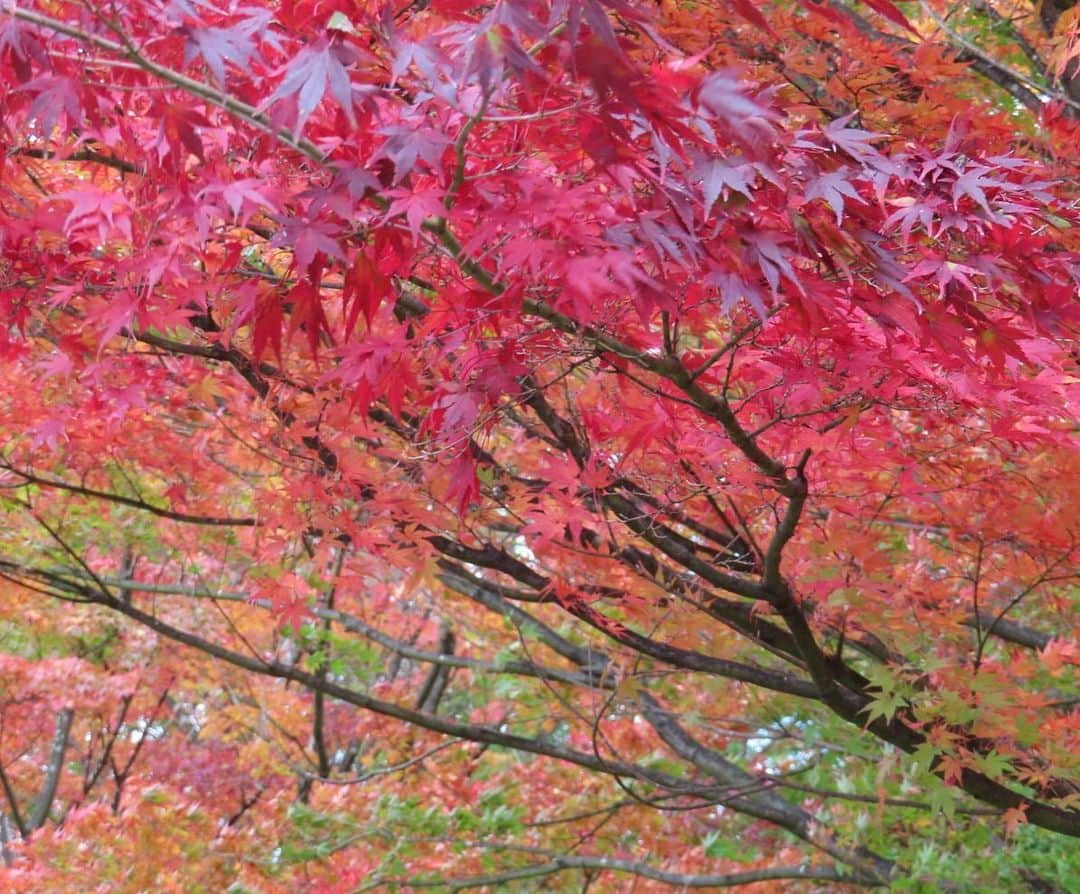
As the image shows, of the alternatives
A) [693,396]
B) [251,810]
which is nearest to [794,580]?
[693,396]

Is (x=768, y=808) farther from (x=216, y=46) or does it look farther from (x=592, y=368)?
(x=216, y=46)

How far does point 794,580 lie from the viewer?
366 centimetres

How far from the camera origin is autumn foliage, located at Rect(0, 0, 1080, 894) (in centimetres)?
180

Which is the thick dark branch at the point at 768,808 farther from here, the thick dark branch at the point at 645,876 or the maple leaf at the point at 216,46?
the maple leaf at the point at 216,46

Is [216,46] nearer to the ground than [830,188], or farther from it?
nearer to the ground

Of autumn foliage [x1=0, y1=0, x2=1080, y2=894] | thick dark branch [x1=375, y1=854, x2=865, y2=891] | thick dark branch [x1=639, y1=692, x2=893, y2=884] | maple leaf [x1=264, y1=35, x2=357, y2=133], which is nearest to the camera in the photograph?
maple leaf [x1=264, y1=35, x2=357, y2=133]

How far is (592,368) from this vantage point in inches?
103

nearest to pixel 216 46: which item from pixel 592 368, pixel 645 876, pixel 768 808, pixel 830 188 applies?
pixel 830 188

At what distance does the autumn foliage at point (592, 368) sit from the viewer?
1802mm

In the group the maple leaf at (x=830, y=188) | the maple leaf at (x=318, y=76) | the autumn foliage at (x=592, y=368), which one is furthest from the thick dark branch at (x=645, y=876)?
the maple leaf at (x=318, y=76)

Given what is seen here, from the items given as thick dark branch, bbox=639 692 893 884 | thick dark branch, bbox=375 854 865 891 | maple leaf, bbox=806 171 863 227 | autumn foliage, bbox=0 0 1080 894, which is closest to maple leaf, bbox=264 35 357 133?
autumn foliage, bbox=0 0 1080 894

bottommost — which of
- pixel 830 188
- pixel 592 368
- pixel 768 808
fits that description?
pixel 768 808

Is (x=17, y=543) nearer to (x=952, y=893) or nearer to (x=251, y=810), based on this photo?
(x=251, y=810)

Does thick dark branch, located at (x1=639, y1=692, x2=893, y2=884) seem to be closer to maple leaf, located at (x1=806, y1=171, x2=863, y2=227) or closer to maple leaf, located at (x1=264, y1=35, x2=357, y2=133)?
maple leaf, located at (x1=806, y1=171, x2=863, y2=227)
